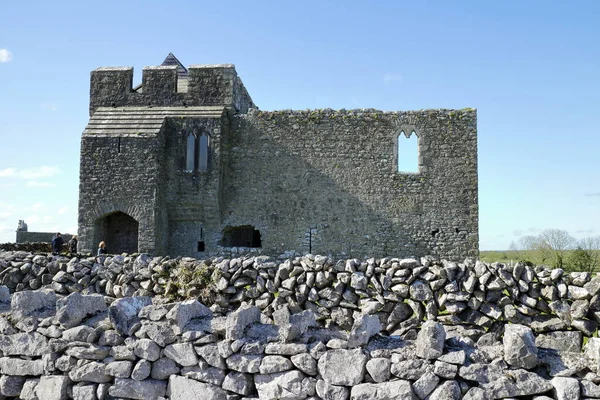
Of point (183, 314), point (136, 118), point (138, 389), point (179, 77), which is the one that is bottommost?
point (138, 389)

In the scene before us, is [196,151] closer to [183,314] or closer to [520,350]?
[183,314]

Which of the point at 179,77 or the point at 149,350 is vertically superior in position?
the point at 179,77

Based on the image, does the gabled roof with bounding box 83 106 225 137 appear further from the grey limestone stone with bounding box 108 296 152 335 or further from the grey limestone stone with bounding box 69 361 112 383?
the grey limestone stone with bounding box 69 361 112 383

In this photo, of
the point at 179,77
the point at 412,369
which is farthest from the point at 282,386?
the point at 179,77

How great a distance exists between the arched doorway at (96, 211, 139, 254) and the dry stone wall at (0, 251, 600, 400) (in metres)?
11.1

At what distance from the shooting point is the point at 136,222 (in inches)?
728

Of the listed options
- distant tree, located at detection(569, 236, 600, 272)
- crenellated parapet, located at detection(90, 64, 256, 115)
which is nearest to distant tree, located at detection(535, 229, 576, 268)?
distant tree, located at detection(569, 236, 600, 272)

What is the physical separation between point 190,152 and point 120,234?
393 cm

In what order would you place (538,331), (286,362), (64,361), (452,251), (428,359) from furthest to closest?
(452,251), (538,331), (64,361), (286,362), (428,359)

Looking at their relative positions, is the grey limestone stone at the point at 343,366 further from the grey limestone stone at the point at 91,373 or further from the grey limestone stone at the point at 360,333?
the grey limestone stone at the point at 91,373

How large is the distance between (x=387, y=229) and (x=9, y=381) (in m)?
13.0

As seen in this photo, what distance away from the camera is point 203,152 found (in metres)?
17.4

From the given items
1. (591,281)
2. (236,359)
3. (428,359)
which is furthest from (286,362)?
(591,281)

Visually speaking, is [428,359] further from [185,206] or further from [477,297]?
[185,206]
